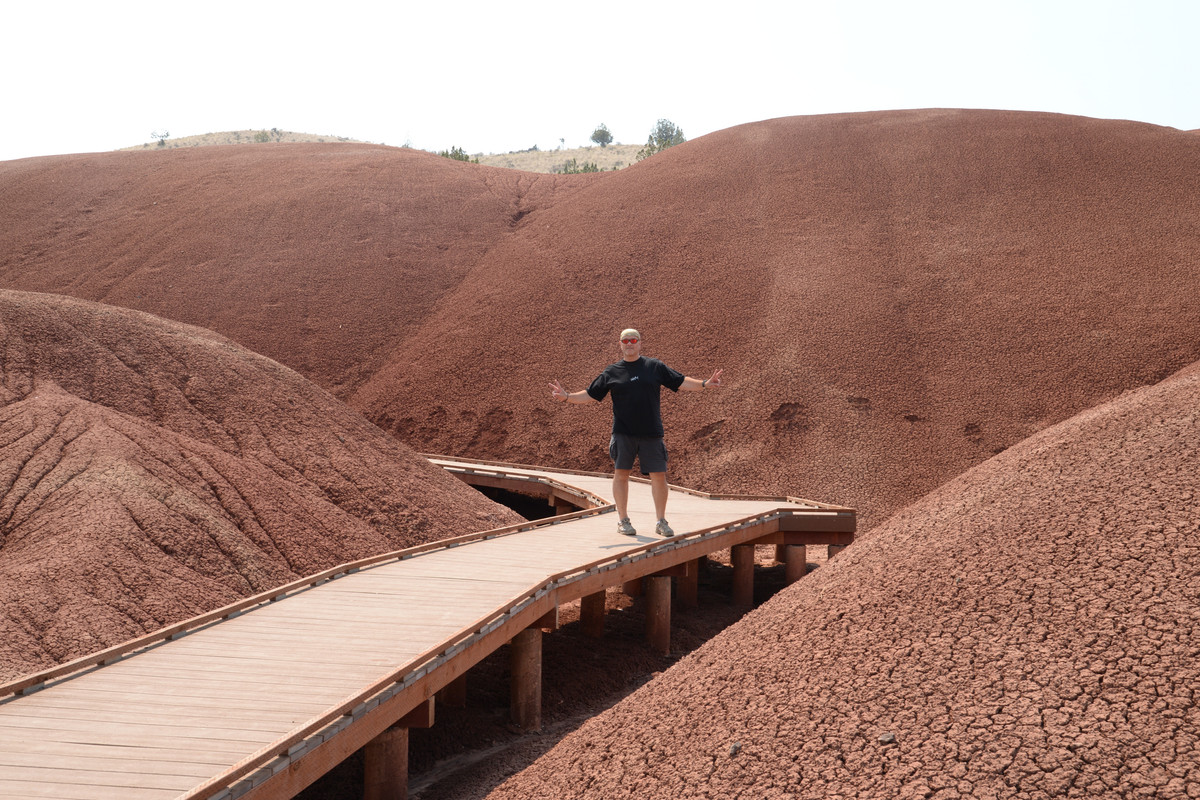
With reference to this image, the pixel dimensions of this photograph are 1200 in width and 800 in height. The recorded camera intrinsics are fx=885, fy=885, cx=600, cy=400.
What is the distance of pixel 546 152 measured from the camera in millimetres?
80250

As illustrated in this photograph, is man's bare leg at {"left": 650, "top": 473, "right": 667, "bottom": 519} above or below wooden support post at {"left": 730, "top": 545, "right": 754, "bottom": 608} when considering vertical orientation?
above

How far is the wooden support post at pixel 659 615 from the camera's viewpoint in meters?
8.55

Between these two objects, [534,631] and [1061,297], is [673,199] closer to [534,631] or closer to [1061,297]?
[1061,297]

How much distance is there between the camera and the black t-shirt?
773 cm

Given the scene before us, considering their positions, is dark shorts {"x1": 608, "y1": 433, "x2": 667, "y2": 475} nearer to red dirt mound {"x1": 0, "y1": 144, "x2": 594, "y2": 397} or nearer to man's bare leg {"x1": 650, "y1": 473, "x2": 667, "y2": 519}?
man's bare leg {"x1": 650, "y1": 473, "x2": 667, "y2": 519}

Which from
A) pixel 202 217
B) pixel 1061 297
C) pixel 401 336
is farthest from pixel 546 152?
pixel 1061 297

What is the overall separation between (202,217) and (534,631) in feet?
90.9

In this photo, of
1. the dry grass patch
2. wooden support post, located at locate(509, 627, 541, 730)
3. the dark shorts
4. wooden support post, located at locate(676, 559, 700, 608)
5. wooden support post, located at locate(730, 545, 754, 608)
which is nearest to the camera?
wooden support post, located at locate(509, 627, 541, 730)

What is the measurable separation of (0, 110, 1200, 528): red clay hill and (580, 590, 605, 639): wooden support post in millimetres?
7310

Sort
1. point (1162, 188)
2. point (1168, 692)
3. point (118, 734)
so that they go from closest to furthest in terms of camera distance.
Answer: point (1168, 692) < point (118, 734) < point (1162, 188)

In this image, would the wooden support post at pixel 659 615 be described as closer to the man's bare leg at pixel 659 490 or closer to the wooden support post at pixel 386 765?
the man's bare leg at pixel 659 490

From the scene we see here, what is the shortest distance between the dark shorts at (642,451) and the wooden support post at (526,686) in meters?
1.92

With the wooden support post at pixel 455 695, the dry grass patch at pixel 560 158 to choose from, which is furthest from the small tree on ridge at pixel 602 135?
the wooden support post at pixel 455 695

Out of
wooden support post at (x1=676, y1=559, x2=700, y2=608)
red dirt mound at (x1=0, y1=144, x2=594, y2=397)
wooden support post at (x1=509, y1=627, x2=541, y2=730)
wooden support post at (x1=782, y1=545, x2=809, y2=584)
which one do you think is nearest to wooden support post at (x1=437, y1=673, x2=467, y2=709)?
wooden support post at (x1=509, y1=627, x2=541, y2=730)
